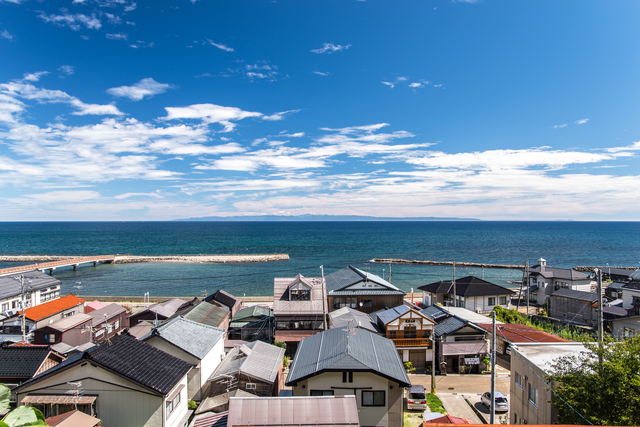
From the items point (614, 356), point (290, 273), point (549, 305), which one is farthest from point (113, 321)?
point (549, 305)

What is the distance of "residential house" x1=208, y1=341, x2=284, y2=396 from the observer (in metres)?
20.4

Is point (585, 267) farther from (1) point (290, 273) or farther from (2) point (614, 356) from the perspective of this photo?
(2) point (614, 356)

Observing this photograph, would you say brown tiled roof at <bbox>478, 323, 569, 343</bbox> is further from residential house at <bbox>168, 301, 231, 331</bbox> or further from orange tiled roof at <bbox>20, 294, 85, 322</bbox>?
orange tiled roof at <bbox>20, 294, 85, 322</bbox>

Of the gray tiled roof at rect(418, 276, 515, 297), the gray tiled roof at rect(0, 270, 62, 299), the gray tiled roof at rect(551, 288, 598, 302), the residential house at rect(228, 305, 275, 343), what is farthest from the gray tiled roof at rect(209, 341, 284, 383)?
the gray tiled roof at rect(551, 288, 598, 302)

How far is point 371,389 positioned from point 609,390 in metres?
9.78

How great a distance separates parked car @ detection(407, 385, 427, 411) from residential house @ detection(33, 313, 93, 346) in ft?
92.8

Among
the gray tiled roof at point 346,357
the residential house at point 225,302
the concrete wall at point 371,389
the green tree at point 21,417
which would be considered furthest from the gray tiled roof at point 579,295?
the green tree at point 21,417

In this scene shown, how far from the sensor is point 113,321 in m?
36.9

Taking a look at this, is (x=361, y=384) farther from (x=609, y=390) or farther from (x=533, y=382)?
(x=609, y=390)

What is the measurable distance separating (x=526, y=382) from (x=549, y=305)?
3525 cm

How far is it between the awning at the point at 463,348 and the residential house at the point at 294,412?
1628cm

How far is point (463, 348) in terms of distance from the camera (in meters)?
27.5

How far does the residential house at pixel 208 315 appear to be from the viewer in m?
31.8

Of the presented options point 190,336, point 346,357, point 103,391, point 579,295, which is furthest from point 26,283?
point 579,295
